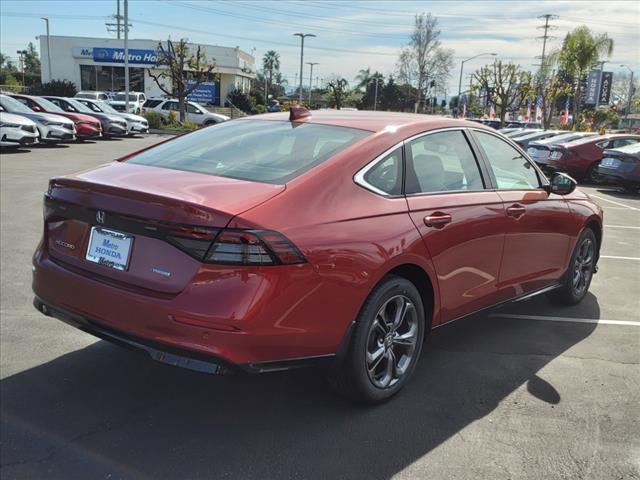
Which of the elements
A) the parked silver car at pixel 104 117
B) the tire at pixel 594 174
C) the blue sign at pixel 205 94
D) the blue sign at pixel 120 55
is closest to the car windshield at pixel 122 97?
the blue sign at pixel 120 55

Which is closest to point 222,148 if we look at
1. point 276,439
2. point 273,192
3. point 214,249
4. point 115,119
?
point 273,192

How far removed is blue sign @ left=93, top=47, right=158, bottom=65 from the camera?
51.7 metres

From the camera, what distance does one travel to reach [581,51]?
39250mm

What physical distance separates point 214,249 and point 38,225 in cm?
599

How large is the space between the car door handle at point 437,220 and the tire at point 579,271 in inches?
81.4

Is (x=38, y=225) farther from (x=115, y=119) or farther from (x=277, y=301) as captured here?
(x=115, y=119)

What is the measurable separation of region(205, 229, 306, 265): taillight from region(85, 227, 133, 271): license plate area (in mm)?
487

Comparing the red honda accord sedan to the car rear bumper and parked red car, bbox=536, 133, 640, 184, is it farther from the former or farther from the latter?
parked red car, bbox=536, 133, 640, 184

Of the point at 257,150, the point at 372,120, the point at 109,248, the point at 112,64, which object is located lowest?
the point at 109,248

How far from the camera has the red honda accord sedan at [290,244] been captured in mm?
2699

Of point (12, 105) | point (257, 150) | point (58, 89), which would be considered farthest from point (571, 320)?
point (58, 89)

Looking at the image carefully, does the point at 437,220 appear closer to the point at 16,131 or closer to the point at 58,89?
the point at 16,131

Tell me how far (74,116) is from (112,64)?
111 feet

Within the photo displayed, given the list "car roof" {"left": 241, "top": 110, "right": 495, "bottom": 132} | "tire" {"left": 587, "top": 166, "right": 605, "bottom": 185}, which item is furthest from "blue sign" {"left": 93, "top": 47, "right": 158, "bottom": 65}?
"car roof" {"left": 241, "top": 110, "right": 495, "bottom": 132}
